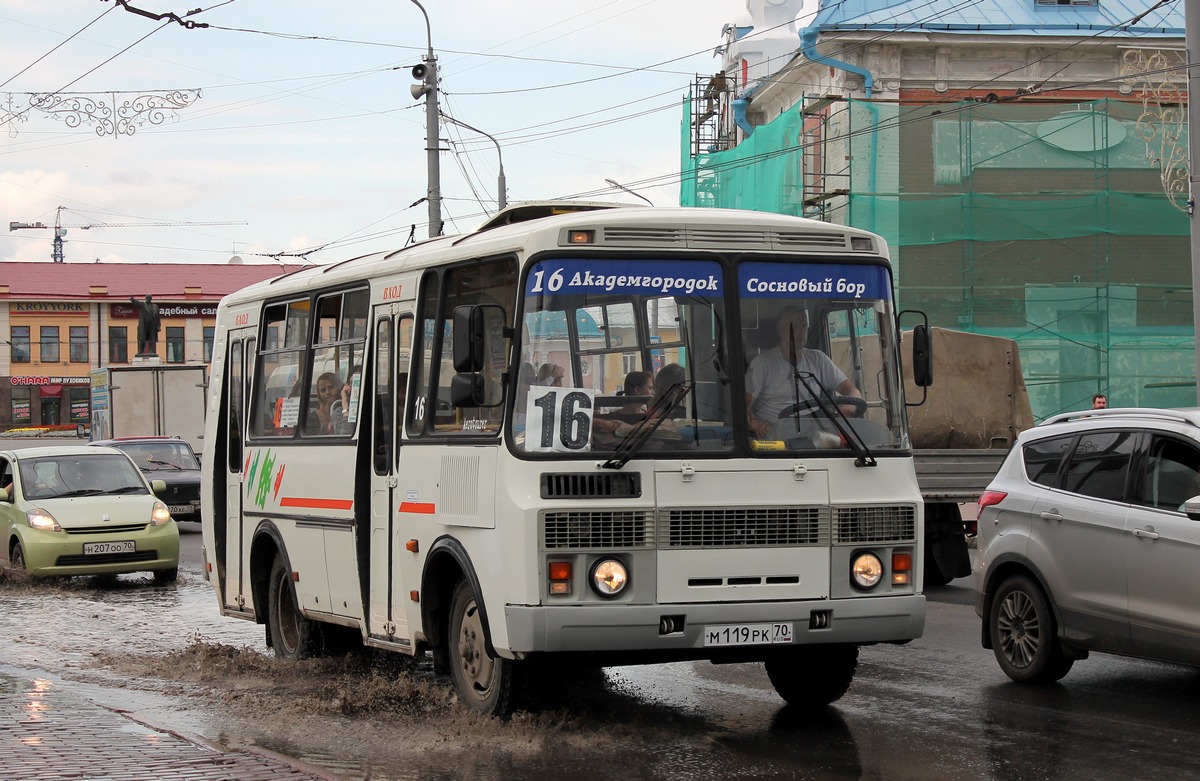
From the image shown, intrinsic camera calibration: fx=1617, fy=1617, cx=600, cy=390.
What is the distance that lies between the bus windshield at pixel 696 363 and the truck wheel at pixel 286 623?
4002mm

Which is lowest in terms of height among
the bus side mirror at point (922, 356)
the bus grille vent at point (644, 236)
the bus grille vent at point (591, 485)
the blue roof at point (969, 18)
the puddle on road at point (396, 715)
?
the puddle on road at point (396, 715)

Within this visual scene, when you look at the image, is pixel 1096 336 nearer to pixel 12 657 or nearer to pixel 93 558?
pixel 93 558

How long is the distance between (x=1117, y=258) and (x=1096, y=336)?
1.90 m

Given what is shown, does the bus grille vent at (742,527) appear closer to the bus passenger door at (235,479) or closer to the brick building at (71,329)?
the bus passenger door at (235,479)

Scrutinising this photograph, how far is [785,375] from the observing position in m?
8.31

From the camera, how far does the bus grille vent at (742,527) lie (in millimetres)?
7969

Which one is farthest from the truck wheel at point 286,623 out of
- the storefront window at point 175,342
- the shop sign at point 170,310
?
the storefront window at point 175,342

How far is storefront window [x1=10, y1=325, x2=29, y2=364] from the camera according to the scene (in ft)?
295

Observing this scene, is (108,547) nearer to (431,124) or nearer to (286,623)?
(286,623)

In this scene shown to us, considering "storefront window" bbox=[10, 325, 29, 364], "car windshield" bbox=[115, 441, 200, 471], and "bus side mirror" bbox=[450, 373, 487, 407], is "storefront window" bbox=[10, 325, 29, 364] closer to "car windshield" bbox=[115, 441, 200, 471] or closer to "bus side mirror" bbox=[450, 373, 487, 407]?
"car windshield" bbox=[115, 441, 200, 471]

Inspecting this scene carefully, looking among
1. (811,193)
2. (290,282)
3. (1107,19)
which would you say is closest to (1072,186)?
(811,193)

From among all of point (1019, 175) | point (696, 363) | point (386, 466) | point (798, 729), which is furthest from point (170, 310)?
point (696, 363)

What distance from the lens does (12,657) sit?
483 inches

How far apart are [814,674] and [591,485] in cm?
213
